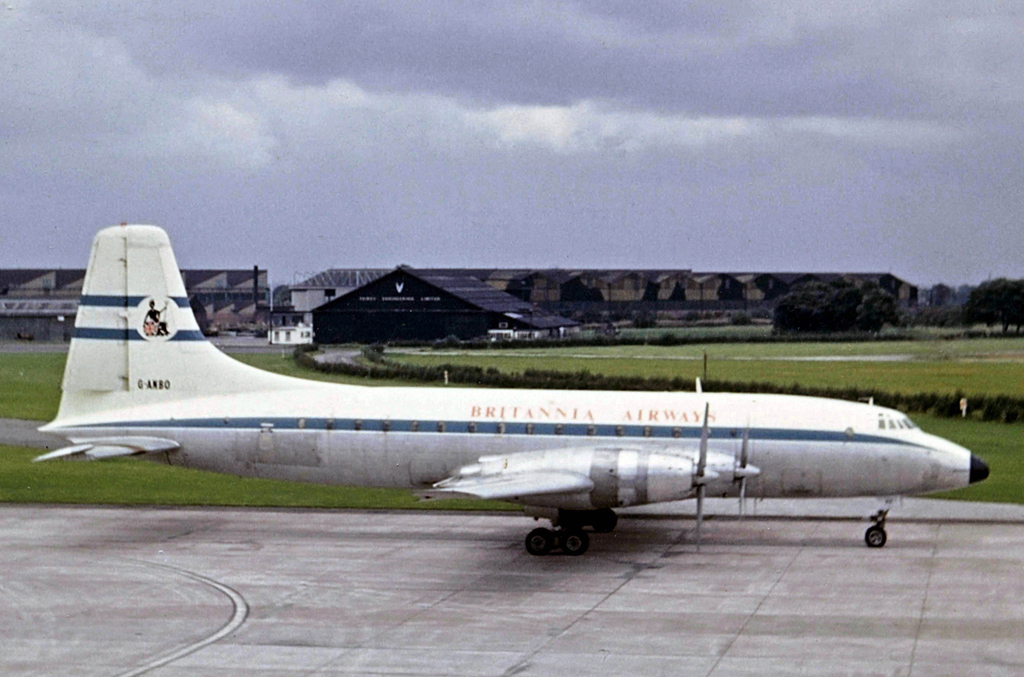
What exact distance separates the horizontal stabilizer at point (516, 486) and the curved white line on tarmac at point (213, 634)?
4.61 meters

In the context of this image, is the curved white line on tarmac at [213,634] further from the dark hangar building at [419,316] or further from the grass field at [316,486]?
the dark hangar building at [419,316]

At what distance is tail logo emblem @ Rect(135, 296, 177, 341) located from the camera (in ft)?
109

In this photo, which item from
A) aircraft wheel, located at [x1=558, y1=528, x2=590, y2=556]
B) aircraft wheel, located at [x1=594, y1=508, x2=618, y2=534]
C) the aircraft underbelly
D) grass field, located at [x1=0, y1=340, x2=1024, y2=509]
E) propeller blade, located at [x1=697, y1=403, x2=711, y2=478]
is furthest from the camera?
grass field, located at [x1=0, y1=340, x2=1024, y2=509]

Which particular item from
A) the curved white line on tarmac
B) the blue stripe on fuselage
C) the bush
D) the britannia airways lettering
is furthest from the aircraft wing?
the bush

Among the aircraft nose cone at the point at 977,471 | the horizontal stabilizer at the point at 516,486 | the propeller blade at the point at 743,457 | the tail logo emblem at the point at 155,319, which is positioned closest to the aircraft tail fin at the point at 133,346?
the tail logo emblem at the point at 155,319

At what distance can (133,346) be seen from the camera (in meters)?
32.9

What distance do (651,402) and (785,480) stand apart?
376 centimetres

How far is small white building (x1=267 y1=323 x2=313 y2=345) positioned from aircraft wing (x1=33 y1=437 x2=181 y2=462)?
58179mm

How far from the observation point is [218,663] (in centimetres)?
2089

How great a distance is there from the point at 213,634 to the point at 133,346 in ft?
40.2

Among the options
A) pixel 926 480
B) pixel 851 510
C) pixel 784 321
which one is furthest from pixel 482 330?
pixel 926 480

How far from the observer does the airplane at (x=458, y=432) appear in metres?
29.4

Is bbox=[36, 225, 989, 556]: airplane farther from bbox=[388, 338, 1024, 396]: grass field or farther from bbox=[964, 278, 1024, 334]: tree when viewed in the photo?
bbox=[964, 278, 1024, 334]: tree

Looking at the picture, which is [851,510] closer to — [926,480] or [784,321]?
[926,480]
